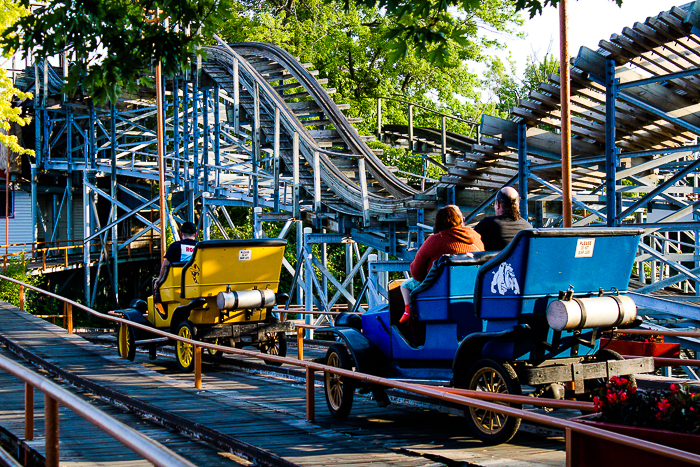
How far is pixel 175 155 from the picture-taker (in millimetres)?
26516

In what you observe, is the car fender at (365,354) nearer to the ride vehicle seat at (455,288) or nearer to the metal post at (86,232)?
the ride vehicle seat at (455,288)

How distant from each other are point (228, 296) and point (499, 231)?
492 centimetres

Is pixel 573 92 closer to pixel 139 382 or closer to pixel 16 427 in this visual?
pixel 139 382

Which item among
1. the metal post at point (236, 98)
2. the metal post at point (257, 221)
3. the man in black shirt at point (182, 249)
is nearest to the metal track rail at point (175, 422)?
the man in black shirt at point (182, 249)

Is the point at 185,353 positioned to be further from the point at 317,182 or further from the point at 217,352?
the point at 317,182

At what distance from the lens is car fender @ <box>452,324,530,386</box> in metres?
5.61

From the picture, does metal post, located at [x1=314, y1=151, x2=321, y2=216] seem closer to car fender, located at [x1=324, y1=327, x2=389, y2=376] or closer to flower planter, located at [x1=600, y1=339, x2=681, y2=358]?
flower planter, located at [x1=600, y1=339, x2=681, y2=358]

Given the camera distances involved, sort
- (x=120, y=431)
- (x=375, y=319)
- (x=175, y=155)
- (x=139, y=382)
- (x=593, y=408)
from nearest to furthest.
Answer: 1. (x=120, y=431)
2. (x=593, y=408)
3. (x=375, y=319)
4. (x=139, y=382)
5. (x=175, y=155)

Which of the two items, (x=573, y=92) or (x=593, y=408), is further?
(x=573, y=92)

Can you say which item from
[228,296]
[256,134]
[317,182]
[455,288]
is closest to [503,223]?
[455,288]

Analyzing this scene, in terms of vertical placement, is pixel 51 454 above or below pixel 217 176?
below

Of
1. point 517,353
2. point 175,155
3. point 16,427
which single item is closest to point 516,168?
point 517,353

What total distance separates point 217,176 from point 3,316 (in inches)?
390

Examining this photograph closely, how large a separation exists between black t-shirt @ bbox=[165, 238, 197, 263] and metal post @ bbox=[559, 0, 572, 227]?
529 cm
